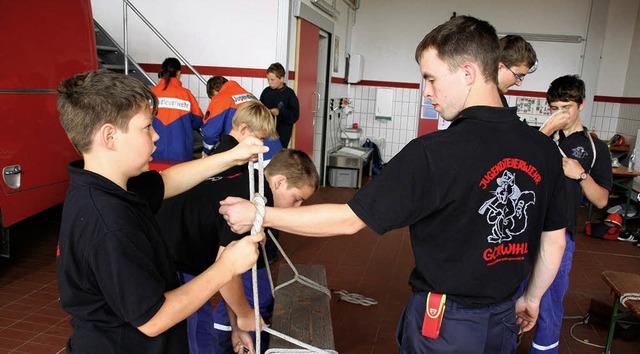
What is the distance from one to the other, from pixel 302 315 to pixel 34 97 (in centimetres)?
275

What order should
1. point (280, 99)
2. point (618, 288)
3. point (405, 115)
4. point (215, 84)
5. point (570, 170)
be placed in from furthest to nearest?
point (405, 115) → point (280, 99) → point (215, 84) → point (618, 288) → point (570, 170)

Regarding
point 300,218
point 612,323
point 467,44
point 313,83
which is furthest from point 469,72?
point 313,83

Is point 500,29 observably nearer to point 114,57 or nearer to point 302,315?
point 114,57

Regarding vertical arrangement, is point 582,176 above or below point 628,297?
above

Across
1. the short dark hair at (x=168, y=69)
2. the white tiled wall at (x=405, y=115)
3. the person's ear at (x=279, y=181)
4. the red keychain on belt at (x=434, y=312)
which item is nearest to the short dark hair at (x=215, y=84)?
the short dark hair at (x=168, y=69)

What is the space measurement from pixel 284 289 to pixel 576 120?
1.88 meters

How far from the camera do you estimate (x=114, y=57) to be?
21.0 feet

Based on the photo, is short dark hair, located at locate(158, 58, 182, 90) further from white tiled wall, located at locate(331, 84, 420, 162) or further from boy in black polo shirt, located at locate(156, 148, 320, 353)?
white tiled wall, located at locate(331, 84, 420, 162)

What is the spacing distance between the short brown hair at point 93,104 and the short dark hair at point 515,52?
178cm

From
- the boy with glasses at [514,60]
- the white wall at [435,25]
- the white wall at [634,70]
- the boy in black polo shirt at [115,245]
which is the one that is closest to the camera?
the boy in black polo shirt at [115,245]

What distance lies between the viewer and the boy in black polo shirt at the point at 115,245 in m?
1.24

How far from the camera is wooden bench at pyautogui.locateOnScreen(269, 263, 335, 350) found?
2.24m

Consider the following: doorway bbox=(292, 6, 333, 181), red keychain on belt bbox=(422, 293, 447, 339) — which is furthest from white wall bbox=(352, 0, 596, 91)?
red keychain on belt bbox=(422, 293, 447, 339)

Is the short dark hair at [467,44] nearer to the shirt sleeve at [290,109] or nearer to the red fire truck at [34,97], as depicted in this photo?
the red fire truck at [34,97]
